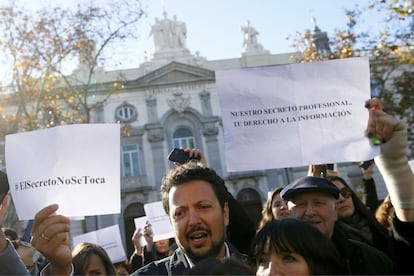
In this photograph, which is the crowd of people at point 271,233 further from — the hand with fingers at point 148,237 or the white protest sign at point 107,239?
the white protest sign at point 107,239

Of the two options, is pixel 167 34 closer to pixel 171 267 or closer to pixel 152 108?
pixel 152 108

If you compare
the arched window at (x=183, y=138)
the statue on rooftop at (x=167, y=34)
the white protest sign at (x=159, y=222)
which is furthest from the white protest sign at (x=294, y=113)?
the statue on rooftop at (x=167, y=34)

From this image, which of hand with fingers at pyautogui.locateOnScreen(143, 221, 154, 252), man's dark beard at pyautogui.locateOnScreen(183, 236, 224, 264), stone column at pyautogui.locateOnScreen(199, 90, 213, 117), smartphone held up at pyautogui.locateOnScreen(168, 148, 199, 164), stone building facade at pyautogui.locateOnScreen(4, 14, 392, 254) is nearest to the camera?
man's dark beard at pyautogui.locateOnScreen(183, 236, 224, 264)

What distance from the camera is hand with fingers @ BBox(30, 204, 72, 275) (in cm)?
243

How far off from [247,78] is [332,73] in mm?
506

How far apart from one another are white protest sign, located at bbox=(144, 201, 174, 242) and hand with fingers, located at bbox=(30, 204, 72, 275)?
14.1 ft

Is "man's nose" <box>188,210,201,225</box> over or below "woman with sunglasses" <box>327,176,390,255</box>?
over

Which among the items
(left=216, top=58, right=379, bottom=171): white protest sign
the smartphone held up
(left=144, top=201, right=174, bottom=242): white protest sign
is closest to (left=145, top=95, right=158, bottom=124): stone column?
(left=144, top=201, right=174, bottom=242): white protest sign

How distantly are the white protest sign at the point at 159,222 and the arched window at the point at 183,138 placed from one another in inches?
835

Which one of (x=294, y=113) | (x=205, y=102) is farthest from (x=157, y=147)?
(x=294, y=113)

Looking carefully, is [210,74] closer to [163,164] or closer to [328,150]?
[163,164]

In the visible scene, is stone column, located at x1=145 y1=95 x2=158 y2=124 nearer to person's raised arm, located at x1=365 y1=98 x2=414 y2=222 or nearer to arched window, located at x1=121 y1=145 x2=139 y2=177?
arched window, located at x1=121 y1=145 x2=139 y2=177

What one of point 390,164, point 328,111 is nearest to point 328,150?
point 328,111

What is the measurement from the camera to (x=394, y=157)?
245cm
